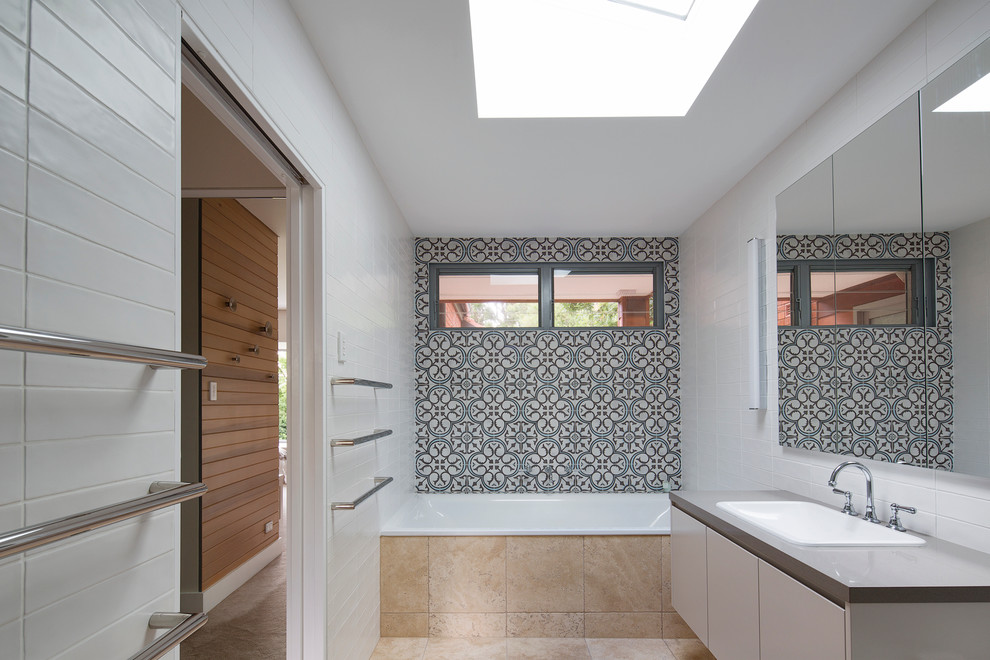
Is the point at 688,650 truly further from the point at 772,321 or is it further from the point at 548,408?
the point at 548,408

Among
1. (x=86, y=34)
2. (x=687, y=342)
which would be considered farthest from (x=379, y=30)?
(x=687, y=342)

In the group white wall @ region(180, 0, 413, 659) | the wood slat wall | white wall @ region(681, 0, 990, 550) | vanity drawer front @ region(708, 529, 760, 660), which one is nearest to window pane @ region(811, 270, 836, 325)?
white wall @ region(681, 0, 990, 550)

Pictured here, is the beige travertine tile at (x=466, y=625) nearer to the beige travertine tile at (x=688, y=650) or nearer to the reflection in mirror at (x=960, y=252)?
the beige travertine tile at (x=688, y=650)

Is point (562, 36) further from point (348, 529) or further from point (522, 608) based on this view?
point (522, 608)

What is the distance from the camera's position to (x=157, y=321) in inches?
47.0

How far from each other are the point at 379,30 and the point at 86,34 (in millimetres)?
1228

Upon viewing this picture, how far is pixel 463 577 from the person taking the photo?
3.49 meters

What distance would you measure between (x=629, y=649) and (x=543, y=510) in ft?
4.45

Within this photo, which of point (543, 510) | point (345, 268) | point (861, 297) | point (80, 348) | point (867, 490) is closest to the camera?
point (80, 348)

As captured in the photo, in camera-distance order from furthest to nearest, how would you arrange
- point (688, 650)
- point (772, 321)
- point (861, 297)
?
1. point (688, 650)
2. point (772, 321)
3. point (861, 297)

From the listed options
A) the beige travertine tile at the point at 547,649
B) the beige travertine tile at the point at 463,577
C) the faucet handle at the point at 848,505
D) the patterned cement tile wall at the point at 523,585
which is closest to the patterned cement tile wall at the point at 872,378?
the faucet handle at the point at 848,505

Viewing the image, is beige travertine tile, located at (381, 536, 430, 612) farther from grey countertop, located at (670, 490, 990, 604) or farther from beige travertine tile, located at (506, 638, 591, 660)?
grey countertop, located at (670, 490, 990, 604)

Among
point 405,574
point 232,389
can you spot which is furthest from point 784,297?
point 232,389

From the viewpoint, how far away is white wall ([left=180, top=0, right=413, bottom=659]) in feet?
5.75
